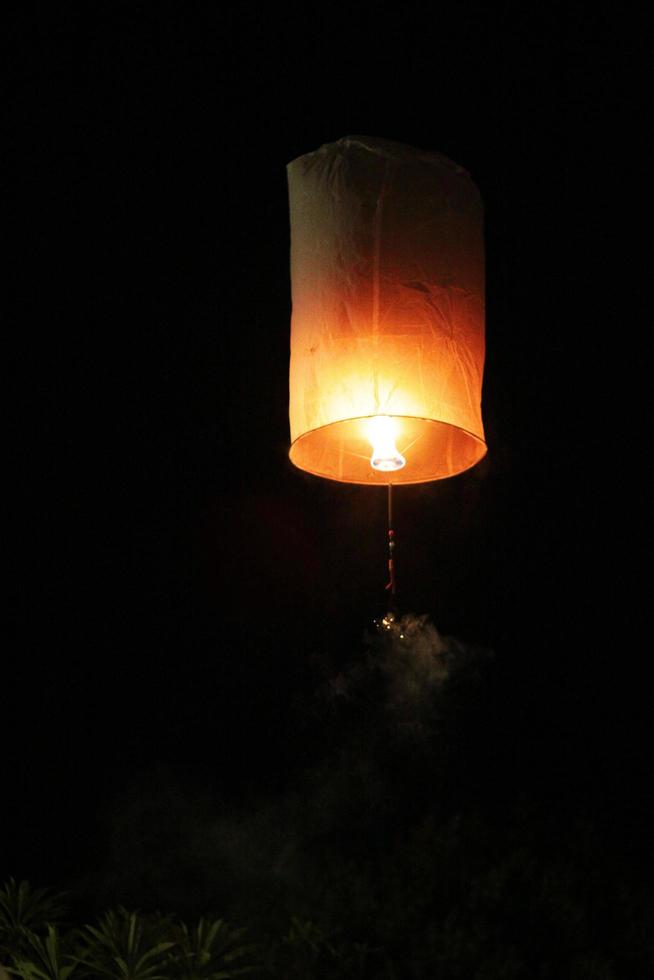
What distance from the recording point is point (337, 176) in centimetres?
223

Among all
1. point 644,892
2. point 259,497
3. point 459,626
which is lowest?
point 644,892

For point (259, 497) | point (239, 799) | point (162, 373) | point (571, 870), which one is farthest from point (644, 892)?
point (162, 373)

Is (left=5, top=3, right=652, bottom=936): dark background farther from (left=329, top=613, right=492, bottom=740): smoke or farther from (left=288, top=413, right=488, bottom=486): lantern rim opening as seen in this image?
(left=288, top=413, right=488, bottom=486): lantern rim opening

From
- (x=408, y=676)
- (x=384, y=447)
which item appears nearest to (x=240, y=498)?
(x=408, y=676)

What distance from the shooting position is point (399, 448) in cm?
253

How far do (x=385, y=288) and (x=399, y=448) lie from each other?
522mm

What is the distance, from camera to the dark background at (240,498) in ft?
11.6

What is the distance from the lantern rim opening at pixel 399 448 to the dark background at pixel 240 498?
1.23 metres

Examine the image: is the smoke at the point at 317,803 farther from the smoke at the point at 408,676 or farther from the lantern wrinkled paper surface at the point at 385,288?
the lantern wrinkled paper surface at the point at 385,288

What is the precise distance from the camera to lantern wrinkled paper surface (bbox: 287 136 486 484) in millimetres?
2096

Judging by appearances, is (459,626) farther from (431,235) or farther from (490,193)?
(431,235)

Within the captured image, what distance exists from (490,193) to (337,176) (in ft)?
4.57

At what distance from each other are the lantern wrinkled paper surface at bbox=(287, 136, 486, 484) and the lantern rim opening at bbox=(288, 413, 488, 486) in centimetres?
18

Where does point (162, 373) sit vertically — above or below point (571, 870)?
above
